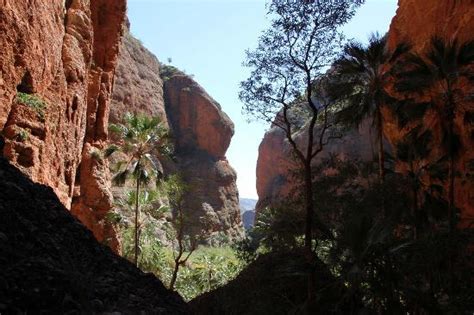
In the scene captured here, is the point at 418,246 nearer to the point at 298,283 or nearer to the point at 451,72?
the point at 298,283

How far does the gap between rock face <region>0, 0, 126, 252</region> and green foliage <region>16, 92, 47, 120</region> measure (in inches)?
1.5

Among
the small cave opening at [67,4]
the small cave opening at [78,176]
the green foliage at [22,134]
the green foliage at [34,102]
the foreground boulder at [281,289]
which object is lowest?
the foreground boulder at [281,289]

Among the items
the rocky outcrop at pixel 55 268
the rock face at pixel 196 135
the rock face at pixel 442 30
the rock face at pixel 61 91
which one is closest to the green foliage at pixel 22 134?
the rock face at pixel 61 91

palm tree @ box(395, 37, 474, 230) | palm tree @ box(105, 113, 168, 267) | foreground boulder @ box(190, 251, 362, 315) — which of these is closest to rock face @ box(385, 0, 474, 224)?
palm tree @ box(395, 37, 474, 230)

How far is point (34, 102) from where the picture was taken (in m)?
19.9

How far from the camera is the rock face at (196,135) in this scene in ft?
211

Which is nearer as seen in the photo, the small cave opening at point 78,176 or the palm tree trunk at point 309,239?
the palm tree trunk at point 309,239

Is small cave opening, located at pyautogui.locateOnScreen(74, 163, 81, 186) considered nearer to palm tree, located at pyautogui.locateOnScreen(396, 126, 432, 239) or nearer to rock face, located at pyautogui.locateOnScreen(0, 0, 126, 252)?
rock face, located at pyautogui.locateOnScreen(0, 0, 126, 252)

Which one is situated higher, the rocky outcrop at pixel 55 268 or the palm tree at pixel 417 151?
the palm tree at pixel 417 151

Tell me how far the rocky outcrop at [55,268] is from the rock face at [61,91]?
1003 cm

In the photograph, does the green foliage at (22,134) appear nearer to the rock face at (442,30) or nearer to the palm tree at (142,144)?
the palm tree at (142,144)

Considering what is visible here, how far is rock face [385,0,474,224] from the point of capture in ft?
69.5

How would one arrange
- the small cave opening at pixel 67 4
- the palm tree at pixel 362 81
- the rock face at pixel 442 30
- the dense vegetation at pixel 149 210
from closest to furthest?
the palm tree at pixel 362 81, the rock face at pixel 442 30, the small cave opening at pixel 67 4, the dense vegetation at pixel 149 210

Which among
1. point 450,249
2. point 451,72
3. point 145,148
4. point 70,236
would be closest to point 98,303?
point 70,236
